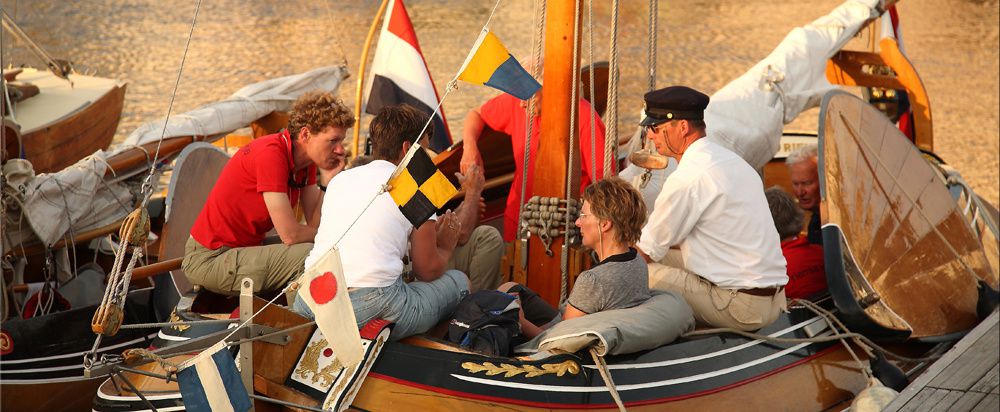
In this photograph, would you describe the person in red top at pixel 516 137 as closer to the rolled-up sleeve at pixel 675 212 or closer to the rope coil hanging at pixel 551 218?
the rope coil hanging at pixel 551 218

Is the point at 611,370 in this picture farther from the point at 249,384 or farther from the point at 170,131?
the point at 170,131

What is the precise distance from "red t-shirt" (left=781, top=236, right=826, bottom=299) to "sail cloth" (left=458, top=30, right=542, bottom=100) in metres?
1.44

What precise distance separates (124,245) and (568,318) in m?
1.53

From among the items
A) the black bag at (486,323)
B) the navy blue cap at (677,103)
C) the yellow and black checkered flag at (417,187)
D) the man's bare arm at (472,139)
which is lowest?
the black bag at (486,323)

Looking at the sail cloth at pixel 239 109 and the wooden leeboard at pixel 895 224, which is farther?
the sail cloth at pixel 239 109

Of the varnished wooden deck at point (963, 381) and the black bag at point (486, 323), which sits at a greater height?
the black bag at point (486, 323)

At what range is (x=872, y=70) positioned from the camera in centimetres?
818

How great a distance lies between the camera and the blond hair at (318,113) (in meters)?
4.46

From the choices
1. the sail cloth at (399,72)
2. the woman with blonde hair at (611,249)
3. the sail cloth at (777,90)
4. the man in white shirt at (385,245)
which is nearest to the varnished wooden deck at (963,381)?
the sail cloth at (777,90)

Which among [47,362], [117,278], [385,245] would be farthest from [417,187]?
[47,362]

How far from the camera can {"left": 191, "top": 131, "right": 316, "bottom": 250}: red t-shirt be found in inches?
174

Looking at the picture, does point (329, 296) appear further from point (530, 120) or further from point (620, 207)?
point (530, 120)

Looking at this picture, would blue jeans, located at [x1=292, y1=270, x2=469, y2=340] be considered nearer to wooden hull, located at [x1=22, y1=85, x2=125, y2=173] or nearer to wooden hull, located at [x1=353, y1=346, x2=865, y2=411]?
wooden hull, located at [x1=353, y1=346, x2=865, y2=411]

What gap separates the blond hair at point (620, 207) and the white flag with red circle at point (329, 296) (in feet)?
3.04
